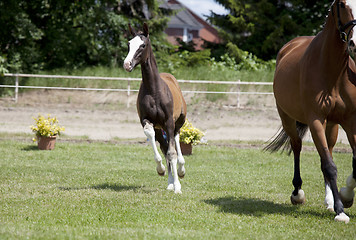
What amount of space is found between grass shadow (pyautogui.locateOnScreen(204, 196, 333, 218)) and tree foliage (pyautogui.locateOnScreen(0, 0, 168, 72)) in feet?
55.4

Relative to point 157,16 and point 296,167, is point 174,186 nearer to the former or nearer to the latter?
point 296,167

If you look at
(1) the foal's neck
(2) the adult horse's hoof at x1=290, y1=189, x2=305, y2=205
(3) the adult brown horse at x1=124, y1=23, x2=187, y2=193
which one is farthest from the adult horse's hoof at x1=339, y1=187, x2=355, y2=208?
(1) the foal's neck

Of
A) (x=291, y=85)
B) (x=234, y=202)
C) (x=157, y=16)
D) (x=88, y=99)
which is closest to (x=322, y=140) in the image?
(x=291, y=85)

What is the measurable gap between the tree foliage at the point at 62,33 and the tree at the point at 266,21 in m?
4.67

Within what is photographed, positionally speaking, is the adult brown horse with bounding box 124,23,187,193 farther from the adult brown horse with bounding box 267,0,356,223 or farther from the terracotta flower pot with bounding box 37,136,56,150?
the terracotta flower pot with bounding box 37,136,56,150

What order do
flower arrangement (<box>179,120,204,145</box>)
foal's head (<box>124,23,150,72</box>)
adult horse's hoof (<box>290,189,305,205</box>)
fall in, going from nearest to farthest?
adult horse's hoof (<box>290,189,305,205</box>) < foal's head (<box>124,23,150,72</box>) < flower arrangement (<box>179,120,204,145</box>)

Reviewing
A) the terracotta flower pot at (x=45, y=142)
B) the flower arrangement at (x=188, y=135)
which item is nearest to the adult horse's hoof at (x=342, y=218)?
the flower arrangement at (x=188, y=135)

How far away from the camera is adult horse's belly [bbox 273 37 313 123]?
21.9 feet

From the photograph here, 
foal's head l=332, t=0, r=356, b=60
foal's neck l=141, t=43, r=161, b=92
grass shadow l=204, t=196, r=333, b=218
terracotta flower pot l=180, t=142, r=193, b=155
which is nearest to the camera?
foal's head l=332, t=0, r=356, b=60

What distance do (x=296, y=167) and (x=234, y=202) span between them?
103 cm

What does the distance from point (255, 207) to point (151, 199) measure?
1.45 m

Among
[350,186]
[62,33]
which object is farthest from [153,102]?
[62,33]

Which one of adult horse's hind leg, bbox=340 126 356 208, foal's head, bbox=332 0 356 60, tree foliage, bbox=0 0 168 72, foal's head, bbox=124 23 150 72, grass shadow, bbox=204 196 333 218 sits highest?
foal's head, bbox=332 0 356 60

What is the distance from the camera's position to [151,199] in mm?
7230
